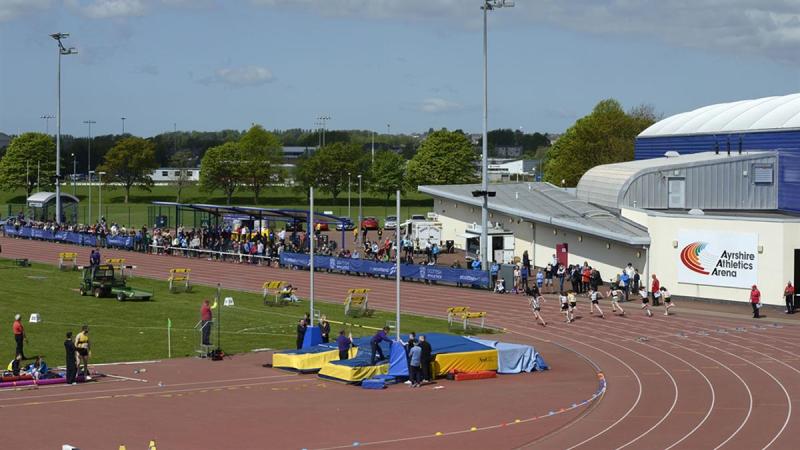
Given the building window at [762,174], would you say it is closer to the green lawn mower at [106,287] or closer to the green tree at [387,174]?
the green lawn mower at [106,287]

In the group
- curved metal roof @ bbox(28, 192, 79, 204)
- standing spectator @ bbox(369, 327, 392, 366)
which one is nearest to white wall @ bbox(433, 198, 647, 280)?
standing spectator @ bbox(369, 327, 392, 366)

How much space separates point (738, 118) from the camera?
6494cm

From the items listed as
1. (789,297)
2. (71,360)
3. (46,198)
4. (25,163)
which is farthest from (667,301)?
(25,163)

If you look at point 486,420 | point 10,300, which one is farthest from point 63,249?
A: point 486,420

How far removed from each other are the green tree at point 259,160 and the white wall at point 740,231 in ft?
279

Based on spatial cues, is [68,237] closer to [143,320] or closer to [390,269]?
[390,269]

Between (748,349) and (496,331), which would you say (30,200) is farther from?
(748,349)

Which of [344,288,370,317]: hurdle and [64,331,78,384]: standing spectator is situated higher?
[344,288,370,317]: hurdle

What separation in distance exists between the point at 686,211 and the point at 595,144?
56238 millimetres

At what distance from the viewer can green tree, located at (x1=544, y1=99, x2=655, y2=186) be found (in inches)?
4311

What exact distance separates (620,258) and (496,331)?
1505 centimetres

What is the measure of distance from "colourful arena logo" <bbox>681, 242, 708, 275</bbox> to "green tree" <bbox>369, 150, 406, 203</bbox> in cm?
7602

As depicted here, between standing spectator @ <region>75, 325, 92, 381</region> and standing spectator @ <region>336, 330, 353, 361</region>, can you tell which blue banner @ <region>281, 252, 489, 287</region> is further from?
standing spectator @ <region>75, 325, 92, 381</region>

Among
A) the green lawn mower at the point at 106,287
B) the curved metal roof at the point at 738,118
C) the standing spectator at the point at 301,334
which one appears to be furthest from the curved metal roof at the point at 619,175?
the standing spectator at the point at 301,334
